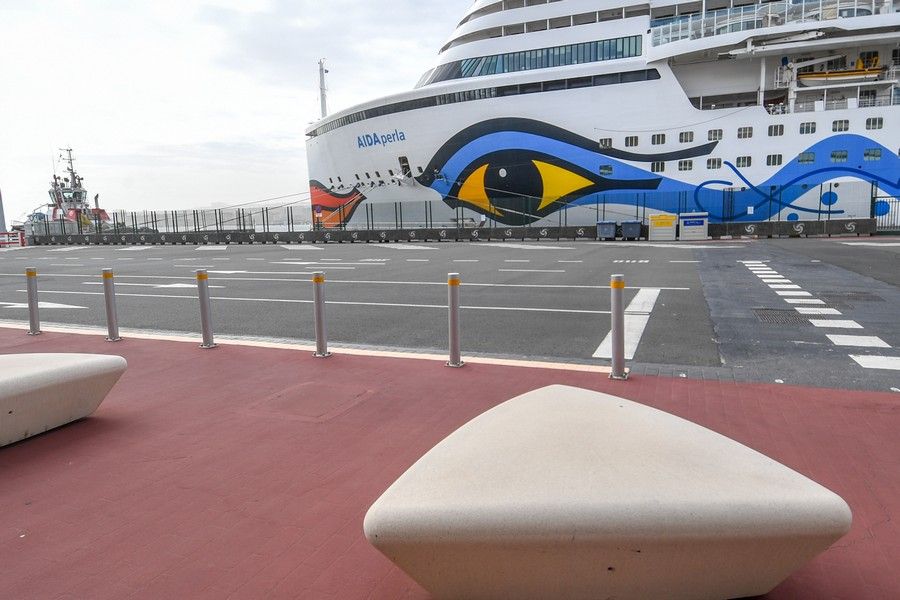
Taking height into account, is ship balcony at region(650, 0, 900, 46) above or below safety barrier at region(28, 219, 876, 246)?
above

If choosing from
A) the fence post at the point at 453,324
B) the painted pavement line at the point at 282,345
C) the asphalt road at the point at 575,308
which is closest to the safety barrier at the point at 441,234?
the asphalt road at the point at 575,308

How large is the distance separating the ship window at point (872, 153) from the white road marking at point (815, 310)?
1213 inches

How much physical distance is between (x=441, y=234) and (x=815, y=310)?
2901cm

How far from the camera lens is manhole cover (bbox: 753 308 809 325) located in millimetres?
8570

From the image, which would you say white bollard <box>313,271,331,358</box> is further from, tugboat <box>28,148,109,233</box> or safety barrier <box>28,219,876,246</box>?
tugboat <box>28,148,109,233</box>

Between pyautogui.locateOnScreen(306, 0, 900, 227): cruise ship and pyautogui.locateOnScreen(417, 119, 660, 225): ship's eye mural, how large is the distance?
9 cm

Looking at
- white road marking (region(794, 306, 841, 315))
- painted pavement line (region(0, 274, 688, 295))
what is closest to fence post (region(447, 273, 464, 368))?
white road marking (region(794, 306, 841, 315))

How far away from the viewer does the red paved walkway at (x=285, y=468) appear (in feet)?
8.88

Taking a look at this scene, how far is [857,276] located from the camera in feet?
45.0

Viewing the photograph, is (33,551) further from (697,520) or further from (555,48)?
(555,48)

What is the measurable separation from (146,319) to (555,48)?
36.3 metres

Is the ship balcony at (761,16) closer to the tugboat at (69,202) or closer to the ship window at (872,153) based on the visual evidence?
the ship window at (872,153)

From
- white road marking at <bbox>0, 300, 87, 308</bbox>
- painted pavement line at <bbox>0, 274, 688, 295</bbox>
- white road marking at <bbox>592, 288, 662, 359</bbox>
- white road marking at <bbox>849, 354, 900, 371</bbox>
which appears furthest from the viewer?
painted pavement line at <bbox>0, 274, 688, 295</bbox>

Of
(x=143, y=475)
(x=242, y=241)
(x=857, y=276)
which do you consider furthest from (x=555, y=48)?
(x=143, y=475)
